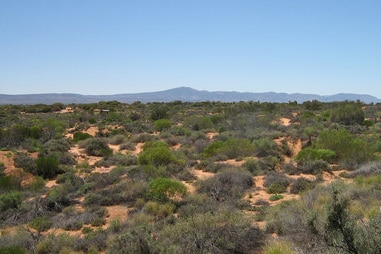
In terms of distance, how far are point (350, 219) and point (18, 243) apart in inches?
272

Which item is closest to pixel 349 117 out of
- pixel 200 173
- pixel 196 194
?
pixel 200 173

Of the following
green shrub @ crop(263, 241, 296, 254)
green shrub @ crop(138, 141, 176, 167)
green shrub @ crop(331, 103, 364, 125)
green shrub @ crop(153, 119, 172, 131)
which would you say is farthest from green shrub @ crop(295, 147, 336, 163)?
green shrub @ crop(153, 119, 172, 131)

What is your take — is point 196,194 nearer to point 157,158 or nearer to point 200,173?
point 200,173

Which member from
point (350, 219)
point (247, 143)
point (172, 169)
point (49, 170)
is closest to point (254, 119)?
point (247, 143)

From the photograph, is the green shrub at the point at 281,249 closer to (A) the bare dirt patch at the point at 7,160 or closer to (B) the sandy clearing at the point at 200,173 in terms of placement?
(B) the sandy clearing at the point at 200,173

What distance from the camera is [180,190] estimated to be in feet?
38.2

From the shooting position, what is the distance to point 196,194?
1180 centimetres

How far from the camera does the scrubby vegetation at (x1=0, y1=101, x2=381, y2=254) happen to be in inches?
276

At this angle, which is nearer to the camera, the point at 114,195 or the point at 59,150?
the point at 114,195

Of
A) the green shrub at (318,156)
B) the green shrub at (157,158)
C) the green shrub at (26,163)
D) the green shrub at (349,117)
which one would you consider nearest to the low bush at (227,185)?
the green shrub at (157,158)

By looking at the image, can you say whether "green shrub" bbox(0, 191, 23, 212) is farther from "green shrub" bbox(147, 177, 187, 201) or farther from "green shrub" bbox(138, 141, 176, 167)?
"green shrub" bbox(138, 141, 176, 167)

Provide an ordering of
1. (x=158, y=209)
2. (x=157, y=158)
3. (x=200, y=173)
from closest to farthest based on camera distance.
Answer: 1. (x=158, y=209)
2. (x=200, y=173)
3. (x=157, y=158)

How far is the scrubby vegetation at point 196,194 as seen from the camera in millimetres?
7008

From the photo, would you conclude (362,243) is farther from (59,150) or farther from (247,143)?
(59,150)
